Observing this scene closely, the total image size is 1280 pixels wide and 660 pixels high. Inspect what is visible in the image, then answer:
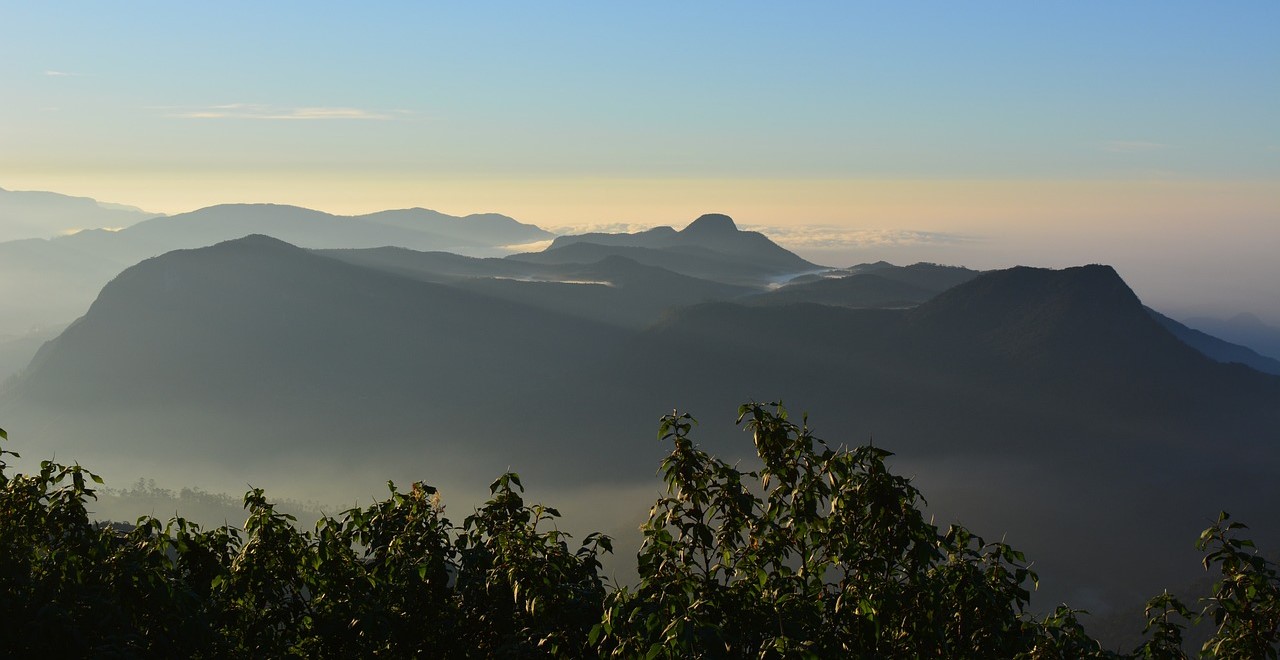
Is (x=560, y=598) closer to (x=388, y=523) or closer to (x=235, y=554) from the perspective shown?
(x=388, y=523)

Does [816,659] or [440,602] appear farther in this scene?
[440,602]

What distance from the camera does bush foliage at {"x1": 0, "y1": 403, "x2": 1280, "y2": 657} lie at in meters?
18.8

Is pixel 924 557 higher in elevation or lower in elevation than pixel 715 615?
higher

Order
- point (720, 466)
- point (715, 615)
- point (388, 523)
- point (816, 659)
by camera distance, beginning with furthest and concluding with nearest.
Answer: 1. point (388, 523)
2. point (720, 466)
3. point (715, 615)
4. point (816, 659)

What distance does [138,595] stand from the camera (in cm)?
2102

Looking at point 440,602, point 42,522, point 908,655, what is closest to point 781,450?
point 908,655

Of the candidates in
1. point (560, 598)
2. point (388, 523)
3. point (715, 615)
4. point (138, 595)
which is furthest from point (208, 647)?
point (715, 615)

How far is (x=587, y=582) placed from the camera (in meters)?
22.8

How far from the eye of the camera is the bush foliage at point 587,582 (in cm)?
1877

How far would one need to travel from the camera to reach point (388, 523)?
24.0 metres

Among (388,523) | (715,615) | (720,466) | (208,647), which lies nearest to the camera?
(715,615)

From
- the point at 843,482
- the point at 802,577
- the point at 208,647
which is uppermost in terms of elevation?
the point at 843,482

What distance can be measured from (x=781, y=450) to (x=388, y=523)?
9.87 meters

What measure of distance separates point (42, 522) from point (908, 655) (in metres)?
19.4
